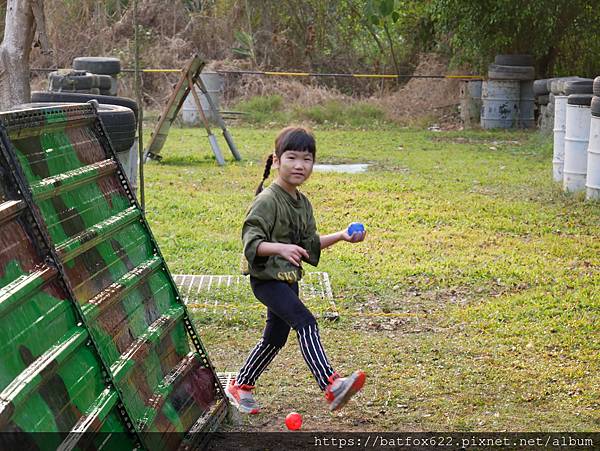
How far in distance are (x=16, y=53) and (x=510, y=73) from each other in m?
14.7

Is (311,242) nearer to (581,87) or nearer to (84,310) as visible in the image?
(84,310)

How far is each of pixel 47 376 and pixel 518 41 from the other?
1973 cm

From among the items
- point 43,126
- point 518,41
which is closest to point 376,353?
Result: point 43,126

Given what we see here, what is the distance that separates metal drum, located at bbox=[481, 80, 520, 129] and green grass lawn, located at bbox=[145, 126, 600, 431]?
541 cm

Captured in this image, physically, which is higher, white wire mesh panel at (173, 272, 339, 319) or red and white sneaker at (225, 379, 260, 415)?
red and white sneaker at (225, 379, 260, 415)

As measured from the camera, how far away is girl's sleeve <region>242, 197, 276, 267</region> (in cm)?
487

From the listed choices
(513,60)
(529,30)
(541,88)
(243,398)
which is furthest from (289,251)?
(529,30)

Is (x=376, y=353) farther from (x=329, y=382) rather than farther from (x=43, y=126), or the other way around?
(x=43, y=126)

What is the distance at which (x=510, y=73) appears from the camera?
20891 mm

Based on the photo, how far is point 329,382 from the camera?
4.86 m

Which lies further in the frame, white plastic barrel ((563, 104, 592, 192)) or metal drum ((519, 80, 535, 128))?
metal drum ((519, 80, 535, 128))

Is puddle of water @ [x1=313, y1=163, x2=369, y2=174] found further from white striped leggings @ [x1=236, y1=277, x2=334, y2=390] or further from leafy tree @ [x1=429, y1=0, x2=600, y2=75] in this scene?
white striped leggings @ [x1=236, y1=277, x2=334, y2=390]

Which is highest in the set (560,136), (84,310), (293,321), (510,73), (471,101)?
(84,310)

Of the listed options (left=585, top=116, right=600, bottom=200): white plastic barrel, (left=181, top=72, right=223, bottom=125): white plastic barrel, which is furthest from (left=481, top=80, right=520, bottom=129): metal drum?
(left=585, top=116, right=600, bottom=200): white plastic barrel
